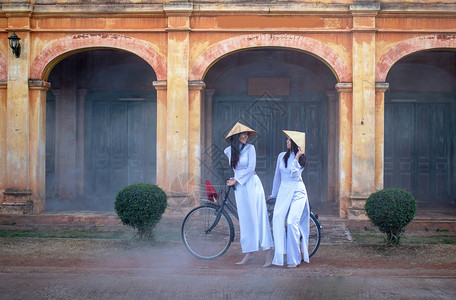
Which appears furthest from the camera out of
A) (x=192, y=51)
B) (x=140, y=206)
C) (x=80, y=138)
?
(x=80, y=138)

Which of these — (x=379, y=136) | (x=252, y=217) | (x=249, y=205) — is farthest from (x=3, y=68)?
(x=379, y=136)

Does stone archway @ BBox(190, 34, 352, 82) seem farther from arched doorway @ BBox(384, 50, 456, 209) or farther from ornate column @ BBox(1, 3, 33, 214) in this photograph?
ornate column @ BBox(1, 3, 33, 214)

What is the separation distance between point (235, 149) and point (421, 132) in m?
7.66

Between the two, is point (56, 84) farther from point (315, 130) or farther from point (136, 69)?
point (315, 130)

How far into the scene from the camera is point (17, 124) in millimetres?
10484

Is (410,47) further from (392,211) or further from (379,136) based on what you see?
(392,211)

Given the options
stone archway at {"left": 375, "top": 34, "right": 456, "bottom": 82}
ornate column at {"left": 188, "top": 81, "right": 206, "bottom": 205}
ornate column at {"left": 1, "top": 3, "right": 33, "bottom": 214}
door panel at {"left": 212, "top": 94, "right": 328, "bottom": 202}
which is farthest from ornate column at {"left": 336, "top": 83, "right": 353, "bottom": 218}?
ornate column at {"left": 1, "top": 3, "right": 33, "bottom": 214}

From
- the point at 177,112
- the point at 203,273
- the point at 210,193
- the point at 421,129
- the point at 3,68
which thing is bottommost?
the point at 203,273

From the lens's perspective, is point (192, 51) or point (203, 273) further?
point (192, 51)

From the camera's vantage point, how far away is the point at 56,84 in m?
13.0

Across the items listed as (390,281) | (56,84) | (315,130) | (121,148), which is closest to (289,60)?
(315,130)

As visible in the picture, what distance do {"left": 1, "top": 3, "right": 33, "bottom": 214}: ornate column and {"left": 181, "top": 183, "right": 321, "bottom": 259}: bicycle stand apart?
4.82 meters

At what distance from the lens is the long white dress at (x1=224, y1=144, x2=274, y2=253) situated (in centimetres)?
674

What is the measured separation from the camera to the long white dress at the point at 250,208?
6738mm
